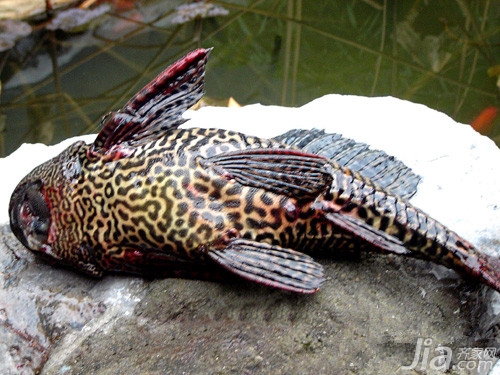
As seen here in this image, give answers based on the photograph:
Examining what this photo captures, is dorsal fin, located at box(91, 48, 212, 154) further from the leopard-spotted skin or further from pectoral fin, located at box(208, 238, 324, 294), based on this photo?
pectoral fin, located at box(208, 238, 324, 294)

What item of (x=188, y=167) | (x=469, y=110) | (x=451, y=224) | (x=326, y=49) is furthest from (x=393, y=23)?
(x=188, y=167)

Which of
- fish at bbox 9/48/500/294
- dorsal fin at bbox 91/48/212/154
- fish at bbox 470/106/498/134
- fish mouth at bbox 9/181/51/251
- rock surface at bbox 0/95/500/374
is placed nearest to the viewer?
rock surface at bbox 0/95/500/374

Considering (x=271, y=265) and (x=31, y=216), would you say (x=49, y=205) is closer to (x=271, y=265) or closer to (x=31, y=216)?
(x=31, y=216)

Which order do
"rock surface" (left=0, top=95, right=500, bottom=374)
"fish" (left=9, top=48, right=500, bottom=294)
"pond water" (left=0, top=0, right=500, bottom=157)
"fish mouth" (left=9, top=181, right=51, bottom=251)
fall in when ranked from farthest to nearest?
"pond water" (left=0, top=0, right=500, bottom=157) < "fish mouth" (left=9, top=181, right=51, bottom=251) < "fish" (left=9, top=48, right=500, bottom=294) < "rock surface" (left=0, top=95, right=500, bottom=374)

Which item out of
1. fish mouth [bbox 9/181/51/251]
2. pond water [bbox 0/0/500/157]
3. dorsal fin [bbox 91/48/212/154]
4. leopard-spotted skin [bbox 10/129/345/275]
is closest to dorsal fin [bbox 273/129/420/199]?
leopard-spotted skin [bbox 10/129/345/275]

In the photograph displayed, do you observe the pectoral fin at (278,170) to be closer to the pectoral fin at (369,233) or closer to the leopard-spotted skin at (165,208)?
the leopard-spotted skin at (165,208)

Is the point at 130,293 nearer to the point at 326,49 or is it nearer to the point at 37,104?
the point at 37,104

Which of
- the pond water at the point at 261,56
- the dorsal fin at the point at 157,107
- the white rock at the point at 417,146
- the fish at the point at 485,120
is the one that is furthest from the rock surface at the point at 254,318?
the pond water at the point at 261,56

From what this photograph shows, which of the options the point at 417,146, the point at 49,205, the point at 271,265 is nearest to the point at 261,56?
the point at 417,146
